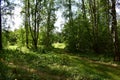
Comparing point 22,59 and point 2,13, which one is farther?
point 2,13

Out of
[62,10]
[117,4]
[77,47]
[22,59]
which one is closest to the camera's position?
[22,59]

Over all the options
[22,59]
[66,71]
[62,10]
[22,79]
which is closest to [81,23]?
[62,10]

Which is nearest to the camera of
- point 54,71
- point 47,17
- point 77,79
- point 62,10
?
point 77,79

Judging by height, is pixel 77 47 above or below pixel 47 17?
below

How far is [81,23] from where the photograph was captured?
1420 inches

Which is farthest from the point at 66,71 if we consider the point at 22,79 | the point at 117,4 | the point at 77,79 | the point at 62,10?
the point at 62,10

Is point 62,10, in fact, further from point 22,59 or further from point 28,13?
point 22,59

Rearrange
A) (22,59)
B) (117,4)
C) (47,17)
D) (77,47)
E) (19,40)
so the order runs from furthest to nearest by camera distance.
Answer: (19,40) < (47,17) < (77,47) < (117,4) < (22,59)

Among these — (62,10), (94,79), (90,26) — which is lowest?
(94,79)

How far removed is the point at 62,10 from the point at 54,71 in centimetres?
2833

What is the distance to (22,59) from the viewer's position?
1962 cm

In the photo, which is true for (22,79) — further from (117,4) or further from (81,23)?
(81,23)

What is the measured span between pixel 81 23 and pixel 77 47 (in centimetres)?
389

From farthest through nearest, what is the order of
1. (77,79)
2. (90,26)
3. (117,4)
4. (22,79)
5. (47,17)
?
(47,17), (90,26), (117,4), (77,79), (22,79)
